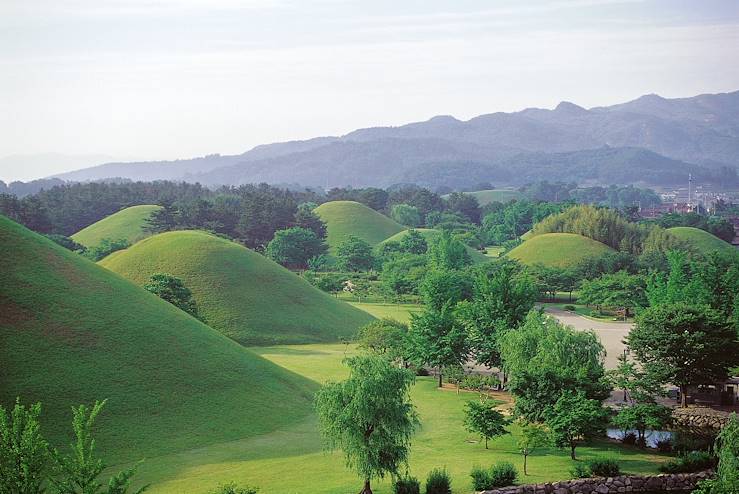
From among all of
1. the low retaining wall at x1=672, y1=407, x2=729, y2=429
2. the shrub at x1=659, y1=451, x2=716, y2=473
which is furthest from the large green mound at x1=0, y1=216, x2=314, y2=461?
the low retaining wall at x1=672, y1=407, x2=729, y2=429

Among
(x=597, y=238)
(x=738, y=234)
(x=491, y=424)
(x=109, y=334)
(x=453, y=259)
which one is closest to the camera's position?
(x=491, y=424)

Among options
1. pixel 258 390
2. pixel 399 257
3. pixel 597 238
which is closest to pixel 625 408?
pixel 258 390

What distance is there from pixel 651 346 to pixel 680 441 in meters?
9.18

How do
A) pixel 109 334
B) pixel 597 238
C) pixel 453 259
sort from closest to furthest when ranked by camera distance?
pixel 109 334, pixel 453 259, pixel 597 238

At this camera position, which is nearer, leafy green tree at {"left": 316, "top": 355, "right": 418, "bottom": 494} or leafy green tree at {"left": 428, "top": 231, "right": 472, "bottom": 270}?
leafy green tree at {"left": 316, "top": 355, "right": 418, "bottom": 494}

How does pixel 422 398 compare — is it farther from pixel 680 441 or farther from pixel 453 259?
pixel 453 259

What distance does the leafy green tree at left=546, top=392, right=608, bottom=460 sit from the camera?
34344 millimetres

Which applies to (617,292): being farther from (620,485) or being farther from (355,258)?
(620,485)

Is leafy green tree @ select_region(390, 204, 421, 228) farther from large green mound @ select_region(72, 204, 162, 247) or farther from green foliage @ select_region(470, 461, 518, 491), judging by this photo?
green foliage @ select_region(470, 461, 518, 491)

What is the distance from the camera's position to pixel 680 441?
37.5 m

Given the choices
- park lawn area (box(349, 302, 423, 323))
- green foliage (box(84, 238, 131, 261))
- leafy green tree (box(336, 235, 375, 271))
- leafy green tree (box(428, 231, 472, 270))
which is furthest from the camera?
leafy green tree (box(336, 235, 375, 271))

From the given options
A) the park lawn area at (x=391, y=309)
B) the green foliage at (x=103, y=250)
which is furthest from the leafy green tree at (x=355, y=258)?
the green foliage at (x=103, y=250)

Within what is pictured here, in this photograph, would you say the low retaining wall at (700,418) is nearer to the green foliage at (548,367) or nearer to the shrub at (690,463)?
the green foliage at (548,367)

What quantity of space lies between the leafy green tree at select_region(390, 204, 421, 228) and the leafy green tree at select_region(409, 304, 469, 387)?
12252 centimetres
